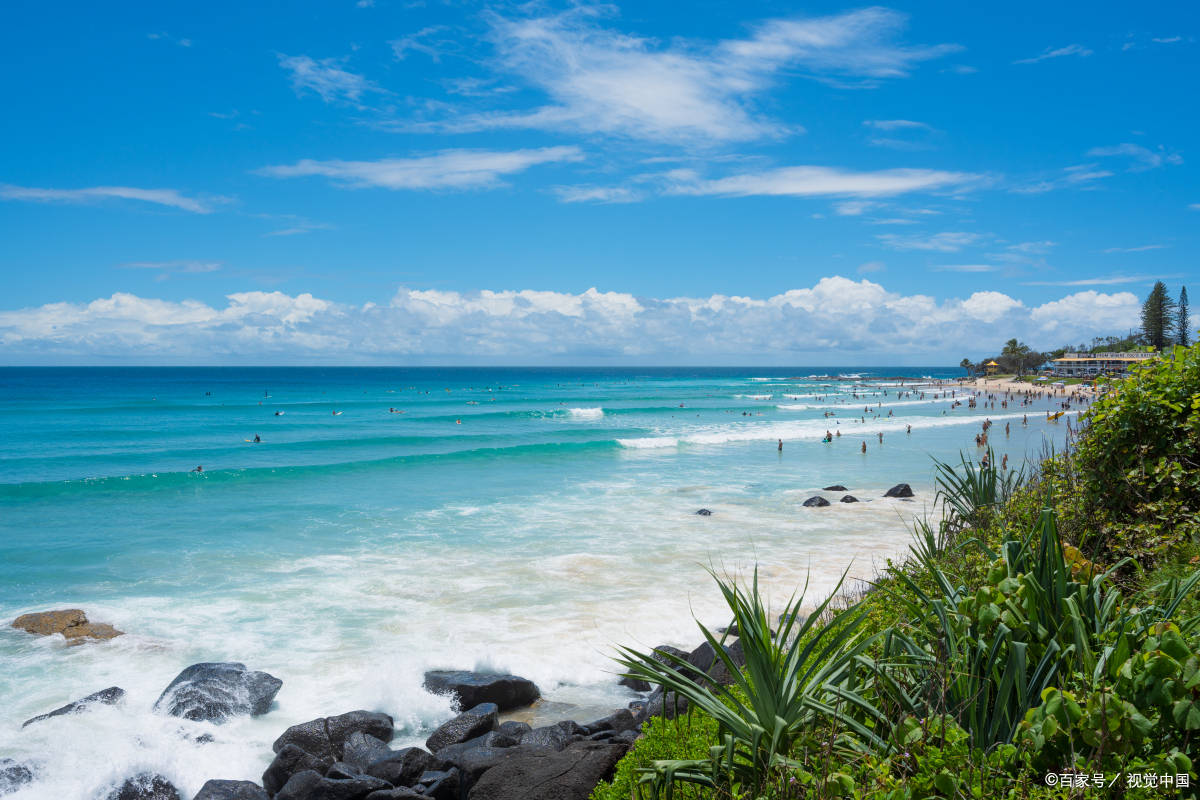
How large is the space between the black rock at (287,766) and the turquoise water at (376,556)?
679mm

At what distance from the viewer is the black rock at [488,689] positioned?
9516 mm

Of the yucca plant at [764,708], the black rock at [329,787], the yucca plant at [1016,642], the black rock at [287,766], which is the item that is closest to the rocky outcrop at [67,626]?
the black rock at [287,766]

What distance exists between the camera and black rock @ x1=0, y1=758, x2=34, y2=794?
25.2 ft

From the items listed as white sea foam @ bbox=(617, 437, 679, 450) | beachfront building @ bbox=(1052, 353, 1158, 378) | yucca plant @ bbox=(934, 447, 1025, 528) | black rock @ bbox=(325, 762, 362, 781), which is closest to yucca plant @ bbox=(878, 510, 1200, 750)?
black rock @ bbox=(325, 762, 362, 781)

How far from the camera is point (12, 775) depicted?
7793 mm

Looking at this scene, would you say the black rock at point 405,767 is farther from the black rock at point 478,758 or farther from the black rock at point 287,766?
the black rock at point 287,766

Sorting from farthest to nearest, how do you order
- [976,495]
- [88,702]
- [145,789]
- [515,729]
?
[976,495] < [88,702] < [515,729] < [145,789]

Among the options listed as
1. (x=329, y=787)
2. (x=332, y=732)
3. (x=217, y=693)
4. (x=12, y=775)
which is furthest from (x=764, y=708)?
(x=12, y=775)

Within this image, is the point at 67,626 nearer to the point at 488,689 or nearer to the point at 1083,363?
the point at 488,689

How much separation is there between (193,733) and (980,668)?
8785 millimetres

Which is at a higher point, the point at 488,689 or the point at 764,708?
the point at 764,708

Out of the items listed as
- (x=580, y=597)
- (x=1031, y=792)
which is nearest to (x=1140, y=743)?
(x=1031, y=792)

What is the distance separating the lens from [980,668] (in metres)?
4.11

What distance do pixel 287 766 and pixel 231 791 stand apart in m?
0.54
